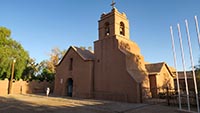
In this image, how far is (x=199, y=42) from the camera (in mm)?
10773

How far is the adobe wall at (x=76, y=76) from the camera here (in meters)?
21.0

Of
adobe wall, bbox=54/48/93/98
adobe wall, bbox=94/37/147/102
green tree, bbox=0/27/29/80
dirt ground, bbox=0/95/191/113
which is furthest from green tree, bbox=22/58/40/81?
dirt ground, bbox=0/95/191/113

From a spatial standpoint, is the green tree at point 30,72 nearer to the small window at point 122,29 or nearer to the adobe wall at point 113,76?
the adobe wall at point 113,76

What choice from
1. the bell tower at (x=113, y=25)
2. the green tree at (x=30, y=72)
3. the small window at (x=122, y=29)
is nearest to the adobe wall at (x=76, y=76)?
the bell tower at (x=113, y=25)

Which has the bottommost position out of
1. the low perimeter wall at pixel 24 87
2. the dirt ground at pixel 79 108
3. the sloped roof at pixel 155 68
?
the dirt ground at pixel 79 108

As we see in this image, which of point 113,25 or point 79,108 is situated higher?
point 113,25

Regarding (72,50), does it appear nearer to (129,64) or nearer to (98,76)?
(98,76)

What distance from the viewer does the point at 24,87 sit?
28.2 metres

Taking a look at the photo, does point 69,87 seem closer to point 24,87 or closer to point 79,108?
point 24,87

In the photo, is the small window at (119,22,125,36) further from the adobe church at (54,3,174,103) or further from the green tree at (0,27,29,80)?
the green tree at (0,27,29,80)

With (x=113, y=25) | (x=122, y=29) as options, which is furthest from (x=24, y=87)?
(x=122, y=29)

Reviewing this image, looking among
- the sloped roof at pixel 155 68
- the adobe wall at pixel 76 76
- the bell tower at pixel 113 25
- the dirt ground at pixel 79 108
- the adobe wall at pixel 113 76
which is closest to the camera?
the dirt ground at pixel 79 108

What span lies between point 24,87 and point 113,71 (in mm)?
17435

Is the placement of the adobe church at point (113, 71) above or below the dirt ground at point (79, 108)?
above
